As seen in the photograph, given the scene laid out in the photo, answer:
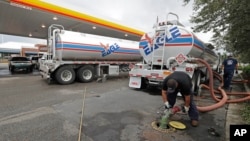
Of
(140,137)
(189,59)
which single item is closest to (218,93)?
(189,59)

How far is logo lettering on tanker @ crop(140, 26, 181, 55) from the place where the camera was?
6.64 m

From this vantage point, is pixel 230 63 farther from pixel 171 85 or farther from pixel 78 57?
pixel 78 57

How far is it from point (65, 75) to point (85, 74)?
1.16m

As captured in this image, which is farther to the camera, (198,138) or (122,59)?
(122,59)

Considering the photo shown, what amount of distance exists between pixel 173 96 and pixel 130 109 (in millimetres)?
1460

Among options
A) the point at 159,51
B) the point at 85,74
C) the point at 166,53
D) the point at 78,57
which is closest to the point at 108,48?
the point at 78,57

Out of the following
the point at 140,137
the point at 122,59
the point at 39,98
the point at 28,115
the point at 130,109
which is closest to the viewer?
the point at 140,137

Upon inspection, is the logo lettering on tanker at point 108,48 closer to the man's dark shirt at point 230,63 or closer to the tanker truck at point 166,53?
the tanker truck at point 166,53

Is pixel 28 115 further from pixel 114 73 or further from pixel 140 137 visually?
pixel 114 73

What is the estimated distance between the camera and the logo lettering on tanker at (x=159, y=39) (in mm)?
6641

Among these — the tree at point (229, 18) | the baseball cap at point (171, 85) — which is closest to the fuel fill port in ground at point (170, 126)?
the baseball cap at point (171, 85)

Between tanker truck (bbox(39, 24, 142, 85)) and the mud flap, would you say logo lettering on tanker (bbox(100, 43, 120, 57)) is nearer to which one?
tanker truck (bbox(39, 24, 142, 85))

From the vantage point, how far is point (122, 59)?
465 inches

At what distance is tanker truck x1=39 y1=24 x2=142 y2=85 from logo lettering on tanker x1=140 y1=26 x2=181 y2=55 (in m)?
3.36
